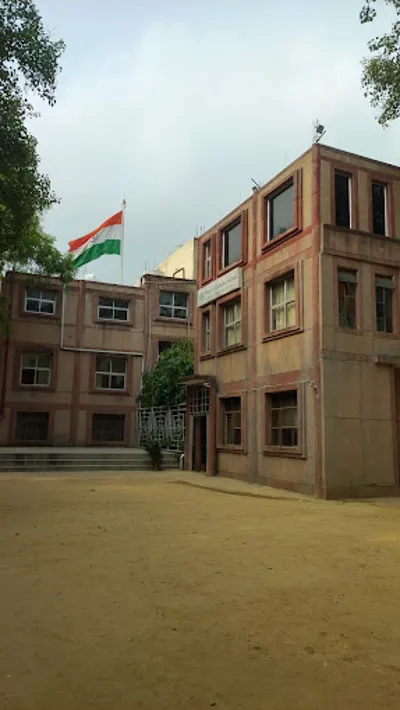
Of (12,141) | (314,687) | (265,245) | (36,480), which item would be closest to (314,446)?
(265,245)

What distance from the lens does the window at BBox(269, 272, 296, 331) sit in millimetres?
15120

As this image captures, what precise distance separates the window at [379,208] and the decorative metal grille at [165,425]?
33.1ft

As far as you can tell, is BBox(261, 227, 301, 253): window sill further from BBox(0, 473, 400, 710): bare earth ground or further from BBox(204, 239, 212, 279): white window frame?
BBox(0, 473, 400, 710): bare earth ground

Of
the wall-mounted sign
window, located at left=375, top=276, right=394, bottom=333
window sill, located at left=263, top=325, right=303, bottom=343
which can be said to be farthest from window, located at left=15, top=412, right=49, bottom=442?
window, located at left=375, top=276, right=394, bottom=333

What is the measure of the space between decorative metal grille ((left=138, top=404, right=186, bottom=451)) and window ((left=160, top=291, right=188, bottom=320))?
5088 millimetres

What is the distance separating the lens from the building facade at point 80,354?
963 inches

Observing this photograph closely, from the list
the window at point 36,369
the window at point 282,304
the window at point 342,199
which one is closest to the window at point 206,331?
the window at point 282,304

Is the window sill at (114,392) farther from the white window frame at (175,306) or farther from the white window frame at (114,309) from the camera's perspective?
the white window frame at (175,306)

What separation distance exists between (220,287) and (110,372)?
9.69 metres

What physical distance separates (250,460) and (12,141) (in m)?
10.3

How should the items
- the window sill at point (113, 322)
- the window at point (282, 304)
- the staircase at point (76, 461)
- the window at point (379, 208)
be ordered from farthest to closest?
1. the window sill at point (113, 322)
2. the staircase at point (76, 461)
3. the window at point (282, 304)
4. the window at point (379, 208)

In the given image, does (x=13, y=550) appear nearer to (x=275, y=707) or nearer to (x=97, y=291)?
(x=275, y=707)

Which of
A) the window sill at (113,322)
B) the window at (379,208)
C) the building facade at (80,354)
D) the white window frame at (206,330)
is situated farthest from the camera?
the window sill at (113,322)

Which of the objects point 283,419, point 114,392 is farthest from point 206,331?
point 114,392
